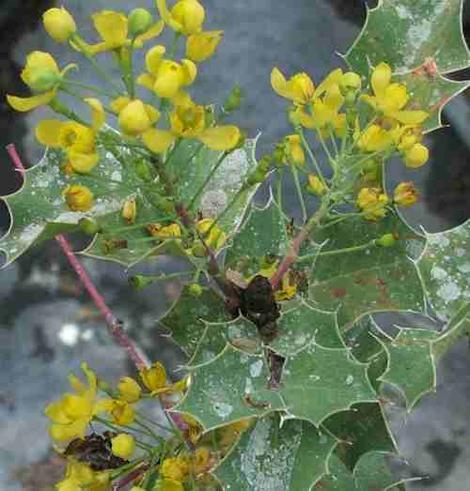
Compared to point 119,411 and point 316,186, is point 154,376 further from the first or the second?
point 316,186

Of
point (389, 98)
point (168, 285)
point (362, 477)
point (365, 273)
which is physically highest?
point (389, 98)

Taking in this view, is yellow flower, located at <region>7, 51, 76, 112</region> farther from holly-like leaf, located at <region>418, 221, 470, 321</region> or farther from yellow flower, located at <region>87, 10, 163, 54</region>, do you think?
holly-like leaf, located at <region>418, 221, 470, 321</region>

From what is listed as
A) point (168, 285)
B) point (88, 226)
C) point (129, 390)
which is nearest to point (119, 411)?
point (129, 390)

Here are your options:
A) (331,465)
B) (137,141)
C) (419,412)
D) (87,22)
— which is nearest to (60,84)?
(137,141)

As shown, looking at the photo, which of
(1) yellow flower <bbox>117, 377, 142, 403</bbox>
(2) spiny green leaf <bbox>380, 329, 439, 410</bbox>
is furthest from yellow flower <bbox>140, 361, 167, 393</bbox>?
(2) spiny green leaf <bbox>380, 329, 439, 410</bbox>

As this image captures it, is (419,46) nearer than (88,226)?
No

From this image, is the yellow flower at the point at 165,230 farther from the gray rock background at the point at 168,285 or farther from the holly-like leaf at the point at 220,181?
the gray rock background at the point at 168,285

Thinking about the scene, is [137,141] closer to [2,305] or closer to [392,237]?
[392,237]
